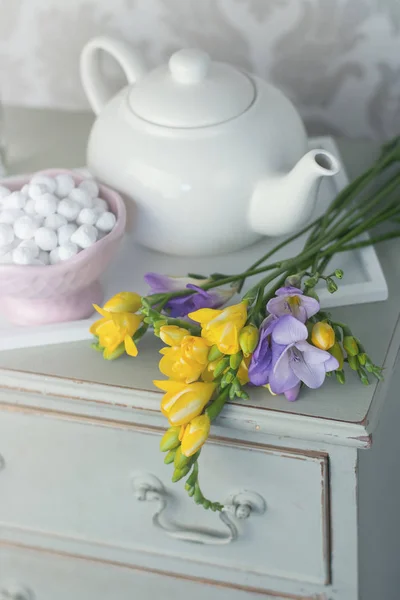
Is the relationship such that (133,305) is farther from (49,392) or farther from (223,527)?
(223,527)

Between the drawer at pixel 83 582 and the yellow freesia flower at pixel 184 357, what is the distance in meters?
0.31

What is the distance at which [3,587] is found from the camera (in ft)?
2.93

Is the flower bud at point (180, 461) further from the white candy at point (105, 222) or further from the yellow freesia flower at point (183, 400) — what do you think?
the white candy at point (105, 222)

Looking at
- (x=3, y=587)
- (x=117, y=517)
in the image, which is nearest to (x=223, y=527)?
(x=117, y=517)

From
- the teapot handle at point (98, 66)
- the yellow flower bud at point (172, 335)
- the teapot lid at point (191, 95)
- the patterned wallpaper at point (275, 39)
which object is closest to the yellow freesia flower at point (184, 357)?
the yellow flower bud at point (172, 335)

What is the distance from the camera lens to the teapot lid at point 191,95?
696 millimetres

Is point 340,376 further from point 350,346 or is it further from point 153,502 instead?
point 153,502

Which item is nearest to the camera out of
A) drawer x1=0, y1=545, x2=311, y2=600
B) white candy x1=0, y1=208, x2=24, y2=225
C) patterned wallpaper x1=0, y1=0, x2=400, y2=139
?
white candy x1=0, y1=208, x2=24, y2=225

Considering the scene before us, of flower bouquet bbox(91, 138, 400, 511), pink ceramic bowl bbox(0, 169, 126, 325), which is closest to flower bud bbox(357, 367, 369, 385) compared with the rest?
flower bouquet bbox(91, 138, 400, 511)

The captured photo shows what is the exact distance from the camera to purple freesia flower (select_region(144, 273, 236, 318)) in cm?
65

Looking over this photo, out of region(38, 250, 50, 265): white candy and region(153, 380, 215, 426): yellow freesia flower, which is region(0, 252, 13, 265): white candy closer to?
region(38, 250, 50, 265): white candy

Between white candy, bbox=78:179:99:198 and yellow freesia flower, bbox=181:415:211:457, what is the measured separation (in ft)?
0.80

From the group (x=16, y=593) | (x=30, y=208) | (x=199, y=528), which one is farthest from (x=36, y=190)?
(x=16, y=593)

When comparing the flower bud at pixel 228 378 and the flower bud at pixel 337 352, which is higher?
the flower bud at pixel 337 352
